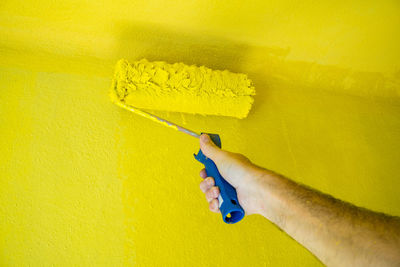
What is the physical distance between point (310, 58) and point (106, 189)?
0.92m

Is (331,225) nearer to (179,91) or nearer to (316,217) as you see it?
(316,217)

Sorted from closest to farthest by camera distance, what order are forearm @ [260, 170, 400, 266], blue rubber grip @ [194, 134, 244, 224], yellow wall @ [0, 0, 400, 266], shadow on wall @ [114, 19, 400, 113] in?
forearm @ [260, 170, 400, 266], blue rubber grip @ [194, 134, 244, 224], yellow wall @ [0, 0, 400, 266], shadow on wall @ [114, 19, 400, 113]

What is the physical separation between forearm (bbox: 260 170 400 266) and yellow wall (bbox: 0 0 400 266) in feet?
1.05

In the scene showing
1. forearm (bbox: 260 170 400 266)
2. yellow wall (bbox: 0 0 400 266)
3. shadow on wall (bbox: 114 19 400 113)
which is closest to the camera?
forearm (bbox: 260 170 400 266)

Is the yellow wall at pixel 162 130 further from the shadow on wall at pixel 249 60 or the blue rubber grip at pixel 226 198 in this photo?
the blue rubber grip at pixel 226 198

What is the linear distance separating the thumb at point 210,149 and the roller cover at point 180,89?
0.67ft

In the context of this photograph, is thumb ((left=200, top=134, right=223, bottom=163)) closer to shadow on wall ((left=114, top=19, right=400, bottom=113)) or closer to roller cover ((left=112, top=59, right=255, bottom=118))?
roller cover ((left=112, top=59, right=255, bottom=118))

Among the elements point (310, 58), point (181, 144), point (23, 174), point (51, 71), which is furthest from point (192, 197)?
point (310, 58)

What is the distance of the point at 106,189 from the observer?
841 millimetres

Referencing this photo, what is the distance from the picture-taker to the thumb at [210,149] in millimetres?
749

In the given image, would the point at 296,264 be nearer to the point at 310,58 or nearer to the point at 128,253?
the point at 128,253

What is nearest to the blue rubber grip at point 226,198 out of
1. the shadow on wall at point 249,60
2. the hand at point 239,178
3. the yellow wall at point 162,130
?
the hand at point 239,178

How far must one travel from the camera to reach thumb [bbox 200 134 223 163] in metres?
0.75

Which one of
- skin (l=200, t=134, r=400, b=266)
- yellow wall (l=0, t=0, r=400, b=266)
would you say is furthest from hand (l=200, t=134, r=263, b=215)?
yellow wall (l=0, t=0, r=400, b=266)
